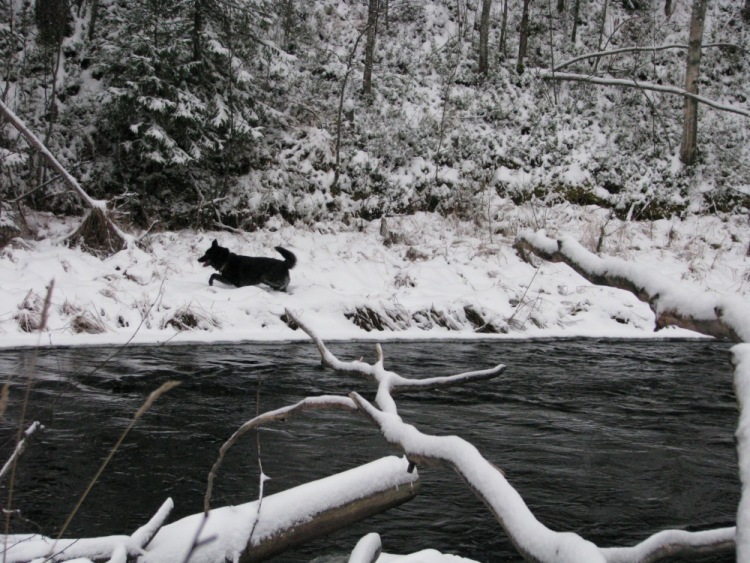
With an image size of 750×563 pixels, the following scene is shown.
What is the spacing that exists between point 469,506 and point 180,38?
12483 mm

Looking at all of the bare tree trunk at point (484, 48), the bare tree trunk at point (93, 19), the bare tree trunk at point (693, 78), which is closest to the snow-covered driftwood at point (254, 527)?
the bare tree trunk at point (693, 78)

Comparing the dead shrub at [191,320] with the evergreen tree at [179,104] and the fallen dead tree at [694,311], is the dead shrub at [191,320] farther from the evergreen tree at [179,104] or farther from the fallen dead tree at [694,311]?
the fallen dead tree at [694,311]

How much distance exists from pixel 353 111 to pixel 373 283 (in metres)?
7.70

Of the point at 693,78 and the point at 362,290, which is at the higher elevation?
the point at 693,78

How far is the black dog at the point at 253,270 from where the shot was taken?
382 inches

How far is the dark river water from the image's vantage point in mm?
3096

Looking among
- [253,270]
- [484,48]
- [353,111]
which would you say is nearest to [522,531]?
[253,270]

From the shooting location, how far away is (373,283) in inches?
431

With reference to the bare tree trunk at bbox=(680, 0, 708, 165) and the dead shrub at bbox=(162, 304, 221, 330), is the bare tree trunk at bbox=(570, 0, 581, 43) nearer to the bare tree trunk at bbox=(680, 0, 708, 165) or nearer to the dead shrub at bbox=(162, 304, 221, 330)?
the bare tree trunk at bbox=(680, 0, 708, 165)

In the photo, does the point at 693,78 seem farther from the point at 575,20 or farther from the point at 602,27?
the point at 575,20

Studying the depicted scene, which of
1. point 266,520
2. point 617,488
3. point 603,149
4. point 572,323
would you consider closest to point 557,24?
point 603,149

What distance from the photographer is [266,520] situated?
6.12ft

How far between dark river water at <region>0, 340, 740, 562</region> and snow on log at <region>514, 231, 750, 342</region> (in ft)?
4.25

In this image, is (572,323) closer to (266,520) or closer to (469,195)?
(469,195)
